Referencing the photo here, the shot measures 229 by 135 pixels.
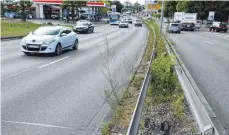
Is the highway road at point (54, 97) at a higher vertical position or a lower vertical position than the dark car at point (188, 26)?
lower

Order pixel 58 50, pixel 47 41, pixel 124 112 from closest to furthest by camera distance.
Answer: pixel 124 112
pixel 47 41
pixel 58 50

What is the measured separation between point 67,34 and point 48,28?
1204 millimetres

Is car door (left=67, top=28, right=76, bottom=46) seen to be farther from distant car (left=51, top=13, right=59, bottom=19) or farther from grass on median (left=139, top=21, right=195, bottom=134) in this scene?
distant car (left=51, top=13, right=59, bottom=19)

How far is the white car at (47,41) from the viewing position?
A: 574 inches

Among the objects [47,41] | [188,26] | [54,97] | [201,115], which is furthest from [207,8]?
[201,115]

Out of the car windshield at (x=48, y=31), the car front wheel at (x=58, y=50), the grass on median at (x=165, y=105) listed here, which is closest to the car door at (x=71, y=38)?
the car windshield at (x=48, y=31)

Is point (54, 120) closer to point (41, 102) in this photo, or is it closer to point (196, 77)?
point (41, 102)

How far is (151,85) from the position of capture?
23.4 feet

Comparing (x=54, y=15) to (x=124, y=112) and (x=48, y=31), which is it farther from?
(x=124, y=112)

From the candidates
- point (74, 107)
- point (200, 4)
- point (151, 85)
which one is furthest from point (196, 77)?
point (200, 4)

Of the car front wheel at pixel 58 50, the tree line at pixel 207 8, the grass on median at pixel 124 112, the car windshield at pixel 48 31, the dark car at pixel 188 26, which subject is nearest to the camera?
the grass on median at pixel 124 112

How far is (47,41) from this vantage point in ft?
48.4

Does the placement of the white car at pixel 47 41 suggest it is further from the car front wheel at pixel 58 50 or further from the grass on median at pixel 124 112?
the grass on median at pixel 124 112

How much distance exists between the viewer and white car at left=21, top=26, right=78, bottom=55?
47.9 feet
